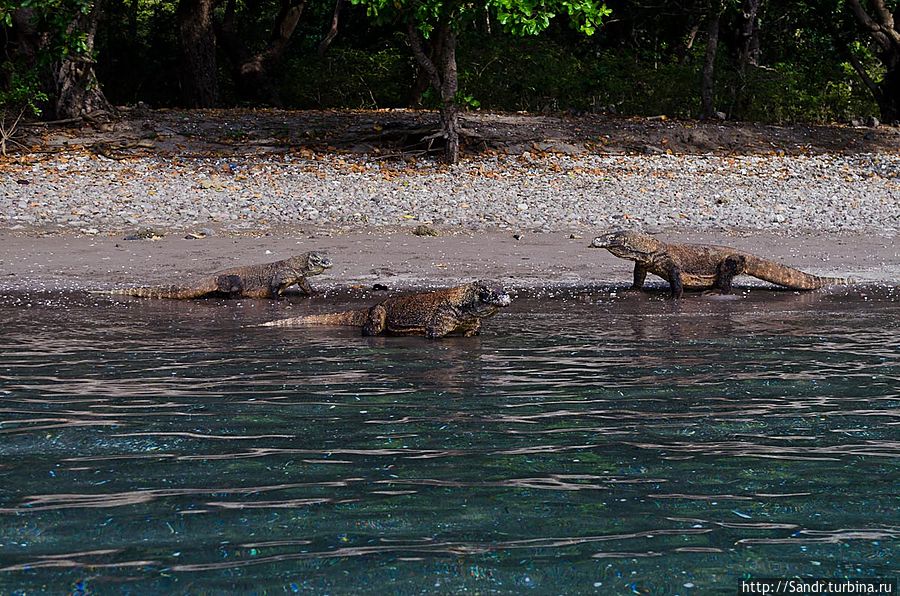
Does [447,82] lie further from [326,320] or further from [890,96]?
[890,96]

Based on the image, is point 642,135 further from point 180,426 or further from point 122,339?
point 180,426

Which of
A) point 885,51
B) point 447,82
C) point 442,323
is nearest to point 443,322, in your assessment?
point 442,323

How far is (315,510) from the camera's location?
4.94 metres

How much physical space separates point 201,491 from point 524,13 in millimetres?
14268

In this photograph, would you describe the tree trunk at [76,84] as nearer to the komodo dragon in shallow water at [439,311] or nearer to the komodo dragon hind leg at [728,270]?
the komodo dragon hind leg at [728,270]

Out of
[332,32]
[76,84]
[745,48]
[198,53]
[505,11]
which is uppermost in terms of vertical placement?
[332,32]

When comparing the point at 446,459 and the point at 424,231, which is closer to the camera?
the point at 446,459

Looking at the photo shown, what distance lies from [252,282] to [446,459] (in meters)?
7.00

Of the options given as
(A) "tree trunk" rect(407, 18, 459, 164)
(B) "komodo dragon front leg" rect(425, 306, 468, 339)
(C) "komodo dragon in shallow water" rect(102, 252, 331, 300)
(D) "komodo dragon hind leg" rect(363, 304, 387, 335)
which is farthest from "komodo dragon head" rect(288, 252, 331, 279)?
(A) "tree trunk" rect(407, 18, 459, 164)

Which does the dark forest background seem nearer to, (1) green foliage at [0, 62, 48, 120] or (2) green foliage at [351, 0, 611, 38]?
(1) green foliage at [0, 62, 48, 120]

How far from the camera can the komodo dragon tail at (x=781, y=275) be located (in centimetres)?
1259

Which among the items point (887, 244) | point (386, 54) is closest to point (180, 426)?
point (887, 244)

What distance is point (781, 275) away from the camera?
12664mm

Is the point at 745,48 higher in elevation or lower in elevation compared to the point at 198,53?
higher
